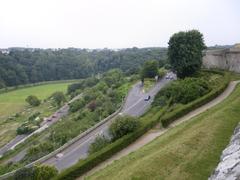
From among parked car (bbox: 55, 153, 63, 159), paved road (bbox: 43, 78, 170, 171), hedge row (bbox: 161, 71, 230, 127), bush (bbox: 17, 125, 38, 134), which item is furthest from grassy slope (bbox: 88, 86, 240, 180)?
bush (bbox: 17, 125, 38, 134)

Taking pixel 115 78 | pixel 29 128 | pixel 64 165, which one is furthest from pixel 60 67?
pixel 64 165

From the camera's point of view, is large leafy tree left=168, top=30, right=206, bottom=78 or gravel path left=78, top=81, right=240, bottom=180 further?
large leafy tree left=168, top=30, right=206, bottom=78

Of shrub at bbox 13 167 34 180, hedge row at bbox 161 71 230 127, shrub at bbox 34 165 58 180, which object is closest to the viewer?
shrub at bbox 34 165 58 180

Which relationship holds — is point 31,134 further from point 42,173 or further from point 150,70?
point 42,173

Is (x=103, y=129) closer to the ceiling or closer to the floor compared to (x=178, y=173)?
closer to the floor

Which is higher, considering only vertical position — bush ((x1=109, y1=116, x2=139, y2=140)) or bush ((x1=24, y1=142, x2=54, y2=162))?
bush ((x1=109, y1=116, x2=139, y2=140))

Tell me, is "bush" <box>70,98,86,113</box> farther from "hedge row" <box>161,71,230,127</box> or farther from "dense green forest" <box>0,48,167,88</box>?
"dense green forest" <box>0,48,167,88</box>

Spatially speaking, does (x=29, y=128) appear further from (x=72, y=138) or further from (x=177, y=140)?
(x=177, y=140)
